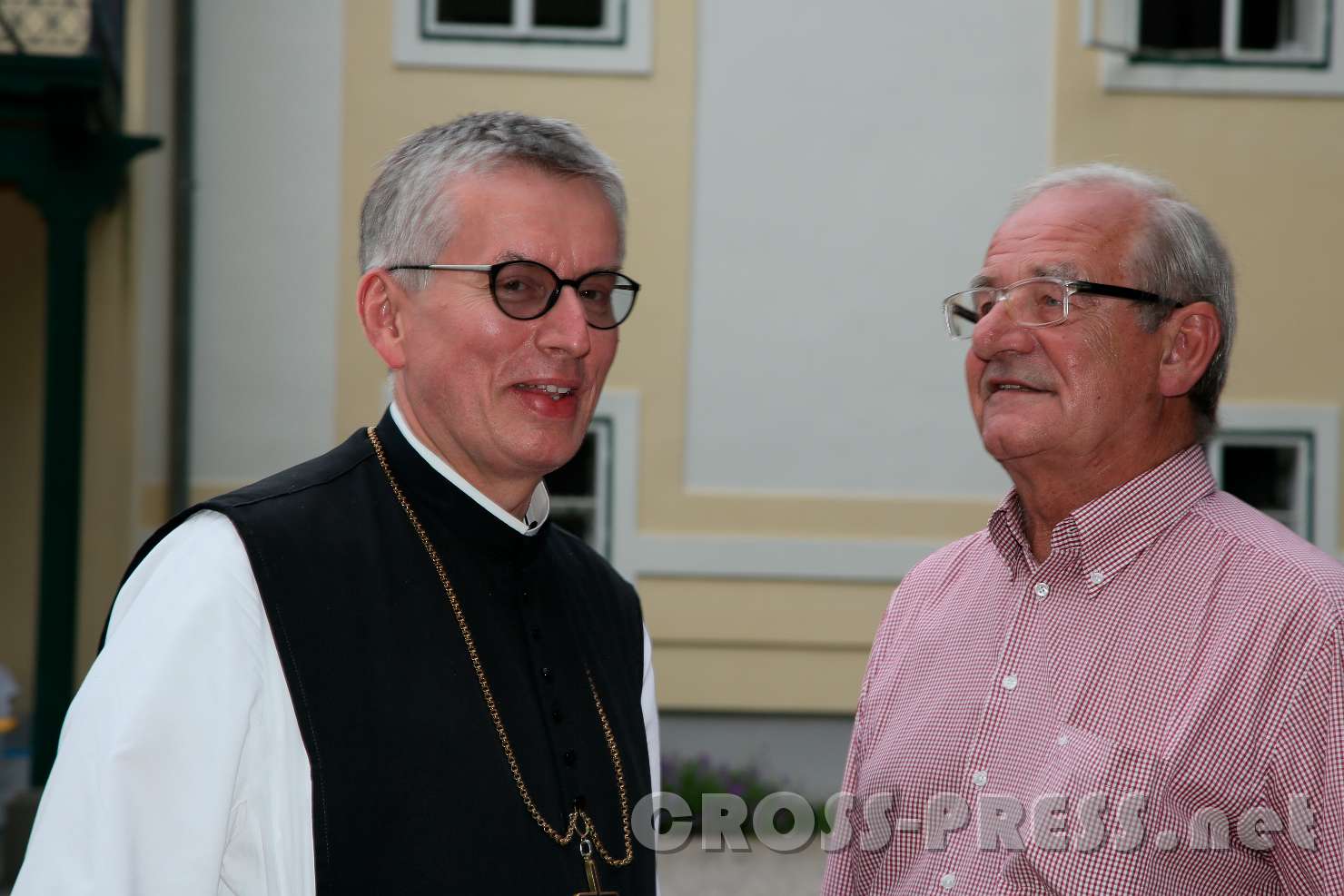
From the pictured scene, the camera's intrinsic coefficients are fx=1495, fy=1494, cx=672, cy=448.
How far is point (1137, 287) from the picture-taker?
258 centimetres

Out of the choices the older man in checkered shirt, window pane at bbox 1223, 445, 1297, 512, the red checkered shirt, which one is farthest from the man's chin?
window pane at bbox 1223, 445, 1297, 512

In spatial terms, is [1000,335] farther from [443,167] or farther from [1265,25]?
[1265,25]

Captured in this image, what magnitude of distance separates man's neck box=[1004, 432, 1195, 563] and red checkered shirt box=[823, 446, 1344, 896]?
0.10 ft

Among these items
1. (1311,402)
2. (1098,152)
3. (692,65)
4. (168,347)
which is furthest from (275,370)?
(1311,402)

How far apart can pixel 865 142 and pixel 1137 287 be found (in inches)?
249

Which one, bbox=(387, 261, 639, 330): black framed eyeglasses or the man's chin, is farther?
the man's chin

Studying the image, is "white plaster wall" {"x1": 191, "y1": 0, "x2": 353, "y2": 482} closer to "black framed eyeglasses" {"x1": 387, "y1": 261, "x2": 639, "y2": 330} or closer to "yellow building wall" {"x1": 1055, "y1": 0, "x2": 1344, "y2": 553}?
"yellow building wall" {"x1": 1055, "y1": 0, "x2": 1344, "y2": 553}

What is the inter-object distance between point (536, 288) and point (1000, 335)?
891 mm

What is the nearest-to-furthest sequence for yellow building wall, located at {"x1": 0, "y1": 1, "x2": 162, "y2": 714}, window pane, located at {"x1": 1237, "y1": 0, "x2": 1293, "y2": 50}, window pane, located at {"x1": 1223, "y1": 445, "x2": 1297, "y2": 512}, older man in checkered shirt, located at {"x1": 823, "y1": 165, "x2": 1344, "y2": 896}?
older man in checkered shirt, located at {"x1": 823, "y1": 165, "x2": 1344, "y2": 896}, yellow building wall, located at {"x1": 0, "y1": 1, "x2": 162, "y2": 714}, window pane, located at {"x1": 1237, "y1": 0, "x2": 1293, "y2": 50}, window pane, located at {"x1": 1223, "y1": 445, "x2": 1297, "y2": 512}

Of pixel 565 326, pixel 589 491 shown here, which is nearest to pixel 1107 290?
pixel 565 326

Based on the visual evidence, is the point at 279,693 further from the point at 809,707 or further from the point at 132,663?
the point at 809,707

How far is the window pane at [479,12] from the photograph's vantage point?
28.8 feet

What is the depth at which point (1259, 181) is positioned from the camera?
8.77 meters

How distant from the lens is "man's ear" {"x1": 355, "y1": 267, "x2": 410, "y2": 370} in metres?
2.24
